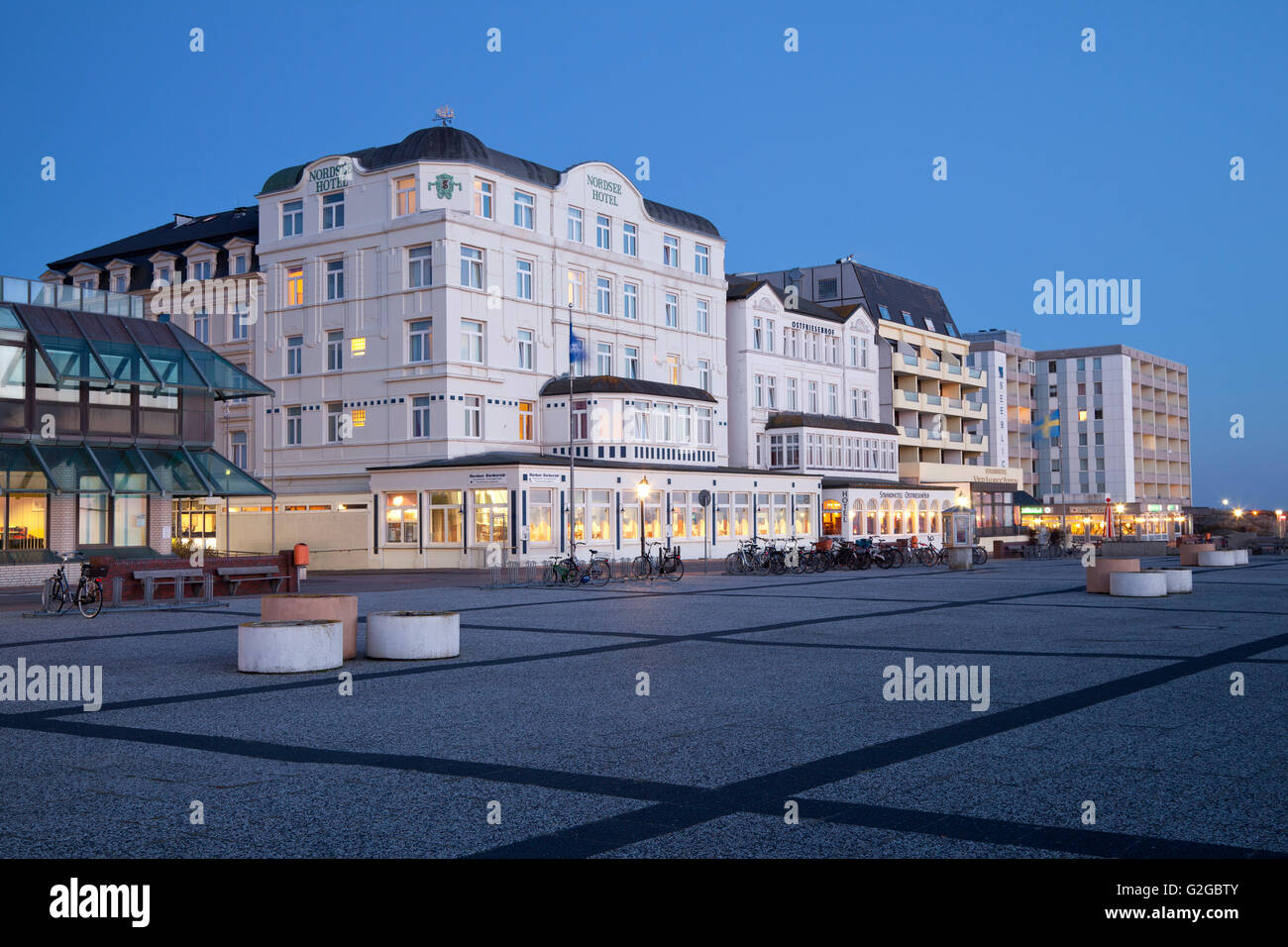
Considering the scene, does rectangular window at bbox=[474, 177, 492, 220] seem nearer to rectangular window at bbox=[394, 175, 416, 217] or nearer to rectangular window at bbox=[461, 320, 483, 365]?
rectangular window at bbox=[394, 175, 416, 217]

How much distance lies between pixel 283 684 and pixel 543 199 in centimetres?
3966

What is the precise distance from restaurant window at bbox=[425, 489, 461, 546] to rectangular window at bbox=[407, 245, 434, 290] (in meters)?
8.26

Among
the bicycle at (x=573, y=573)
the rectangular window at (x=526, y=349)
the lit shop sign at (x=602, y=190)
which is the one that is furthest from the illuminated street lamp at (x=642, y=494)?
the lit shop sign at (x=602, y=190)

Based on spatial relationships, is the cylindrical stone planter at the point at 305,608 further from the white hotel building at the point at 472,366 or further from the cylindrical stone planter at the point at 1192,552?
the cylindrical stone planter at the point at 1192,552

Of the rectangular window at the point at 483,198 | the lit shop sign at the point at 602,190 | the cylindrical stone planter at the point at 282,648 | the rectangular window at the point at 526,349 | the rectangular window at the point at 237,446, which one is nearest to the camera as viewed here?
the cylindrical stone planter at the point at 282,648

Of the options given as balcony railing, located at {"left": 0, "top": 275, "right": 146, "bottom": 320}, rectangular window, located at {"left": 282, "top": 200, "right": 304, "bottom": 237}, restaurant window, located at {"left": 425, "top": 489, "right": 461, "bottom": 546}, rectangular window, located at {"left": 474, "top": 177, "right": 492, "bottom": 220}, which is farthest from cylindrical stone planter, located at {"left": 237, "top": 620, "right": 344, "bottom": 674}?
rectangular window, located at {"left": 282, "top": 200, "right": 304, "bottom": 237}

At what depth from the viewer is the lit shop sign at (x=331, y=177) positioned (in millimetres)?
49094

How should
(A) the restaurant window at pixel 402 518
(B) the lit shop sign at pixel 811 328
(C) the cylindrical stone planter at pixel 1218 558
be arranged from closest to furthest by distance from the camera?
(C) the cylindrical stone planter at pixel 1218 558 → (A) the restaurant window at pixel 402 518 → (B) the lit shop sign at pixel 811 328

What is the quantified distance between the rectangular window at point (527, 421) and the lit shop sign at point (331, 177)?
11485 mm

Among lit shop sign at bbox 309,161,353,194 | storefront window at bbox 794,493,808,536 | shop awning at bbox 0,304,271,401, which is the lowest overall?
storefront window at bbox 794,493,808,536

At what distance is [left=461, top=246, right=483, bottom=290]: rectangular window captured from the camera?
46656mm
